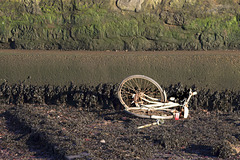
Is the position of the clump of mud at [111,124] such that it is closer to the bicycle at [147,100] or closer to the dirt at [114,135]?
the dirt at [114,135]

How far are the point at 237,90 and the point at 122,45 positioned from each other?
2330 mm

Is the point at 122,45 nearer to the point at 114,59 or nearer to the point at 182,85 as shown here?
the point at 114,59

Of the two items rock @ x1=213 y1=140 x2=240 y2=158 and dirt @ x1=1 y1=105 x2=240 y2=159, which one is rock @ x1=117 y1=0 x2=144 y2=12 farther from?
rock @ x1=213 y1=140 x2=240 y2=158

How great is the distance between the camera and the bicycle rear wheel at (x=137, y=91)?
22.5ft

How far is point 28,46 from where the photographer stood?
26.6 ft

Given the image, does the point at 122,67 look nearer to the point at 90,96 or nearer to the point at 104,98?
the point at 104,98

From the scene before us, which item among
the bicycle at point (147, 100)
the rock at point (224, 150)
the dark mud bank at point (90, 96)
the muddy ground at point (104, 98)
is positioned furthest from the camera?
the dark mud bank at point (90, 96)

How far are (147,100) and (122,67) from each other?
0.92 metres

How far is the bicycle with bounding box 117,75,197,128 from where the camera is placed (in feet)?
21.9

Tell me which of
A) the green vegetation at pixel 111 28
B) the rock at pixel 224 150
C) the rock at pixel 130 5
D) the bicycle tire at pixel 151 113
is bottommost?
the bicycle tire at pixel 151 113

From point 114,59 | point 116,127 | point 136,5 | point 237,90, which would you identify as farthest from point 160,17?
point 116,127

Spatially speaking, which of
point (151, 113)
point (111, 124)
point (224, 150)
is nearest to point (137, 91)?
point (151, 113)

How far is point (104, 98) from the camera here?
7.35 meters

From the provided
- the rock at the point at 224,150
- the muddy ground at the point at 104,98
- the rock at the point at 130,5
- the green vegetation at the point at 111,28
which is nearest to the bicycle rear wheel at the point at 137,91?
the muddy ground at the point at 104,98
